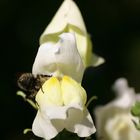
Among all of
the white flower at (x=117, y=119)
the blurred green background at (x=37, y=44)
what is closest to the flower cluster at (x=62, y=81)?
the white flower at (x=117, y=119)

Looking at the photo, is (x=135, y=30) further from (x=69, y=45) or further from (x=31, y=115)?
(x=69, y=45)

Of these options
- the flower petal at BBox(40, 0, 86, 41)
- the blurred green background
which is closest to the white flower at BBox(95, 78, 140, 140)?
the flower petal at BBox(40, 0, 86, 41)

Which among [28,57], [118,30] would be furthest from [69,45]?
[118,30]

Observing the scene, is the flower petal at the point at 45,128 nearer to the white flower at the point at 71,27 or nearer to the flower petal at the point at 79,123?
the flower petal at the point at 79,123

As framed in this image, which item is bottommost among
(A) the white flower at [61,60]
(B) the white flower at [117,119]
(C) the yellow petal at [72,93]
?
(B) the white flower at [117,119]

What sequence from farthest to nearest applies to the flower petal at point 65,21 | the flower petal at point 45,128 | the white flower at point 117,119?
the white flower at point 117,119, the flower petal at point 65,21, the flower petal at point 45,128

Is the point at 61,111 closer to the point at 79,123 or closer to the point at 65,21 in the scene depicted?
the point at 79,123

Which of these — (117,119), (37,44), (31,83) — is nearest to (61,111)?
(31,83)
